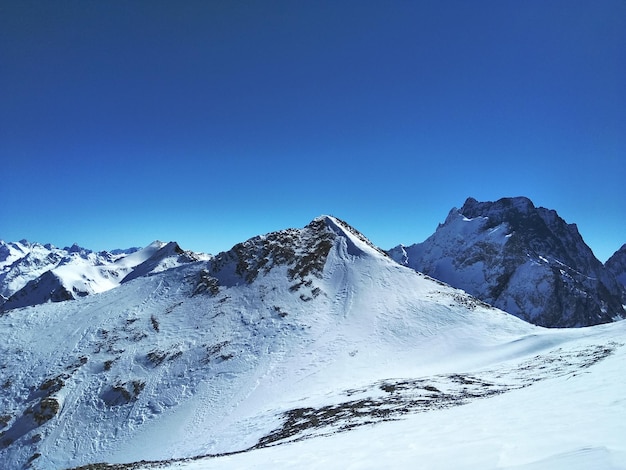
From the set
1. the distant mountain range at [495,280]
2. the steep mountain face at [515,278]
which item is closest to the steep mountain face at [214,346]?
the distant mountain range at [495,280]

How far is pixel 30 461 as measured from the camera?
33969 mm

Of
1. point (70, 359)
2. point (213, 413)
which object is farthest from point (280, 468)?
point (70, 359)

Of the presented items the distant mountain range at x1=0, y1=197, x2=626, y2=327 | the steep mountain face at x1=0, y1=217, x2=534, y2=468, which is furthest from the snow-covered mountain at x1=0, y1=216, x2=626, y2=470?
the distant mountain range at x1=0, y1=197, x2=626, y2=327

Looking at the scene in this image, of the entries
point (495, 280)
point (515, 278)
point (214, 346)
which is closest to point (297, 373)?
point (214, 346)

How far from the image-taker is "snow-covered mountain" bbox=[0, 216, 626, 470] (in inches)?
397

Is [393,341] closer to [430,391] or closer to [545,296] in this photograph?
[430,391]

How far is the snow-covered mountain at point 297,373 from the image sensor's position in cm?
1009

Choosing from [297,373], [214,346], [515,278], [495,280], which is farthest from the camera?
[495,280]

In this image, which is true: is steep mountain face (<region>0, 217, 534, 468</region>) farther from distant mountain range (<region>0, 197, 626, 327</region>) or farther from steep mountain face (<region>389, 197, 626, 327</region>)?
steep mountain face (<region>389, 197, 626, 327</region>)

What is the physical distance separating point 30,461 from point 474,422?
4164cm

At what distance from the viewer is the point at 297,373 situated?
3966cm

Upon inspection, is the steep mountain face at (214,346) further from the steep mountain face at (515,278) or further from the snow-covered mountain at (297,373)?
the steep mountain face at (515,278)

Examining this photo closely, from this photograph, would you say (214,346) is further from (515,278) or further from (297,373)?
(515,278)

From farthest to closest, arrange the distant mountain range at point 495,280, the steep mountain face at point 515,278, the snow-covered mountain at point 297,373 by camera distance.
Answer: the steep mountain face at point 515,278
the distant mountain range at point 495,280
the snow-covered mountain at point 297,373
